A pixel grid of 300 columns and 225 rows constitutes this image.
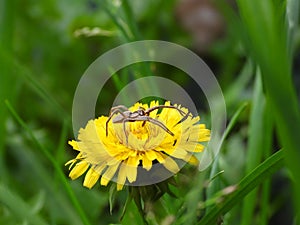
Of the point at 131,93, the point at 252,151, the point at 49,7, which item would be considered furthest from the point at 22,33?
the point at 252,151

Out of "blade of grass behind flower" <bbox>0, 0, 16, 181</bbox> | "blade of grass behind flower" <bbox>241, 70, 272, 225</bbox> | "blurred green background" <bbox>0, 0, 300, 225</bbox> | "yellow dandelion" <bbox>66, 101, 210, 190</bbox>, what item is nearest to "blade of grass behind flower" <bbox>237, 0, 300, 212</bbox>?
"blurred green background" <bbox>0, 0, 300, 225</bbox>

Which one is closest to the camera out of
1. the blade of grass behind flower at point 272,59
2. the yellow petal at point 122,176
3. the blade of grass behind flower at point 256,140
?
the blade of grass behind flower at point 272,59

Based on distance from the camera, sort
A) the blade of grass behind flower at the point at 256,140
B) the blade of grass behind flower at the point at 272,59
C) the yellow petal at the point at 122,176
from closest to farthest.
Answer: the blade of grass behind flower at the point at 272,59 → the yellow petal at the point at 122,176 → the blade of grass behind flower at the point at 256,140

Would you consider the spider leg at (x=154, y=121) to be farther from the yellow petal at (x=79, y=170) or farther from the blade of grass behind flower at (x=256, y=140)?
the blade of grass behind flower at (x=256, y=140)

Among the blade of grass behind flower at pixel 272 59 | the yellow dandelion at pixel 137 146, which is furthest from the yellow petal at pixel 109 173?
the blade of grass behind flower at pixel 272 59

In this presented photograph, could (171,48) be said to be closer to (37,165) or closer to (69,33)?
(69,33)

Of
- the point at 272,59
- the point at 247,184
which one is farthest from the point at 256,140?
the point at 272,59

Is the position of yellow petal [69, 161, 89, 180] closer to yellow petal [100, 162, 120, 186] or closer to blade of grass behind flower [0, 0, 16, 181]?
yellow petal [100, 162, 120, 186]
